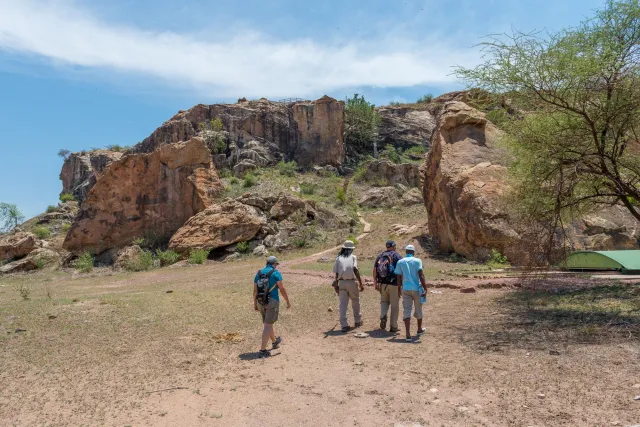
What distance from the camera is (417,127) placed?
6259 cm

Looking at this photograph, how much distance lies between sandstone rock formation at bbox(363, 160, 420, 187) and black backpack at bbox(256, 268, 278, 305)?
37.5 meters

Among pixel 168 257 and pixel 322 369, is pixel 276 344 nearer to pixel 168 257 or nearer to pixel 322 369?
pixel 322 369

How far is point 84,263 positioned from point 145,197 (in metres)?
6.15

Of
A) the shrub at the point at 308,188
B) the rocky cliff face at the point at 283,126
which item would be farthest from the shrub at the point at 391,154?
the shrub at the point at 308,188

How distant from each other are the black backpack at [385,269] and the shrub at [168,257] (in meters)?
20.4

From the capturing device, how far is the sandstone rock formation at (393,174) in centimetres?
Answer: 4441

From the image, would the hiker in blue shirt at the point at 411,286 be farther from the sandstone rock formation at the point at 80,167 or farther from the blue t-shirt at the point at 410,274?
the sandstone rock formation at the point at 80,167

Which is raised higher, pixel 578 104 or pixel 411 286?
pixel 578 104

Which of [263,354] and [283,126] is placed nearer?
[263,354]

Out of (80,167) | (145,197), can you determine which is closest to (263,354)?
(145,197)

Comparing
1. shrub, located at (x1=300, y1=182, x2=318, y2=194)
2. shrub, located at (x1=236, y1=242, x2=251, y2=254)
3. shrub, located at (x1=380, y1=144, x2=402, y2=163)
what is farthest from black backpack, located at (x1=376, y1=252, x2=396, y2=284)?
shrub, located at (x1=380, y1=144, x2=402, y2=163)

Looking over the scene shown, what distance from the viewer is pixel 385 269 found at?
8.14 meters

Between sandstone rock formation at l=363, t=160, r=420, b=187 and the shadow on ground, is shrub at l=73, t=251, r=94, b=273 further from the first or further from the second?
sandstone rock formation at l=363, t=160, r=420, b=187

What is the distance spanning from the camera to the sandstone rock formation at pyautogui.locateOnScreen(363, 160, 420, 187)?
44406 mm
